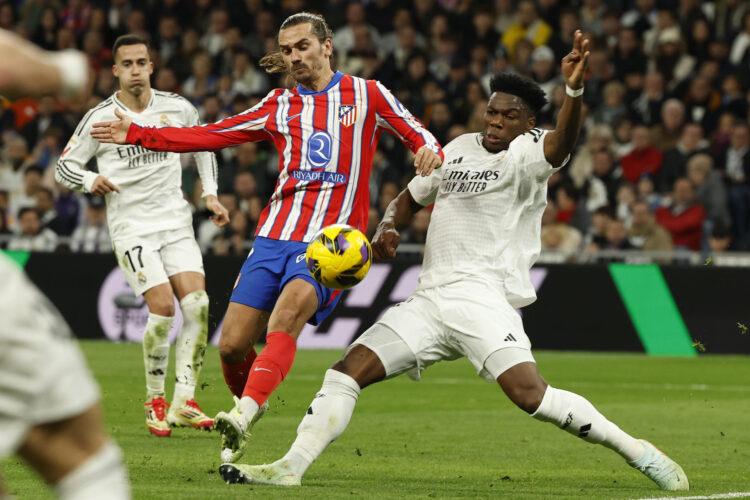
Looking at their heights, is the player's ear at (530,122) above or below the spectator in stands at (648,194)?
above

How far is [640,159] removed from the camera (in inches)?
620

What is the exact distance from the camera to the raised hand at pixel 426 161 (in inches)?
237

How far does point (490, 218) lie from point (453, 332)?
25.0 inches

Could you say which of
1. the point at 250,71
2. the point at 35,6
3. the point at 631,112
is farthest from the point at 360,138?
the point at 35,6

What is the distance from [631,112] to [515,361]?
11232mm

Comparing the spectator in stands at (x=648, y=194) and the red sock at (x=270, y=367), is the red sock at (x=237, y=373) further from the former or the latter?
the spectator in stands at (x=648, y=194)

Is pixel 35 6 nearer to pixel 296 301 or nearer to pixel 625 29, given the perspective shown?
pixel 625 29

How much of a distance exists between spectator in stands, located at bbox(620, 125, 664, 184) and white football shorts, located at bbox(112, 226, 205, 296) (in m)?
8.27

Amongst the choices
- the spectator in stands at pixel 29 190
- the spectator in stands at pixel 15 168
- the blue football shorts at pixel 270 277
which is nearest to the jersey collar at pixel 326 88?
the blue football shorts at pixel 270 277

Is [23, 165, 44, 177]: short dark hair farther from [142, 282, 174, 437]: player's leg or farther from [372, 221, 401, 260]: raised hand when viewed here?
[372, 221, 401, 260]: raised hand

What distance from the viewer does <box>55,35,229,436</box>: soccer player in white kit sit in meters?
8.36

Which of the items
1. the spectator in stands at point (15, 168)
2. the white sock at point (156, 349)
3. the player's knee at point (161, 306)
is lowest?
the spectator in stands at point (15, 168)

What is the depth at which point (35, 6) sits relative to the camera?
21.4 m

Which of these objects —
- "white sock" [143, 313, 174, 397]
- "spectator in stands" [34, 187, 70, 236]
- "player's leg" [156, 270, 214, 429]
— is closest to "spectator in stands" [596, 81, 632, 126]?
"spectator in stands" [34, 187, 70, 236]
